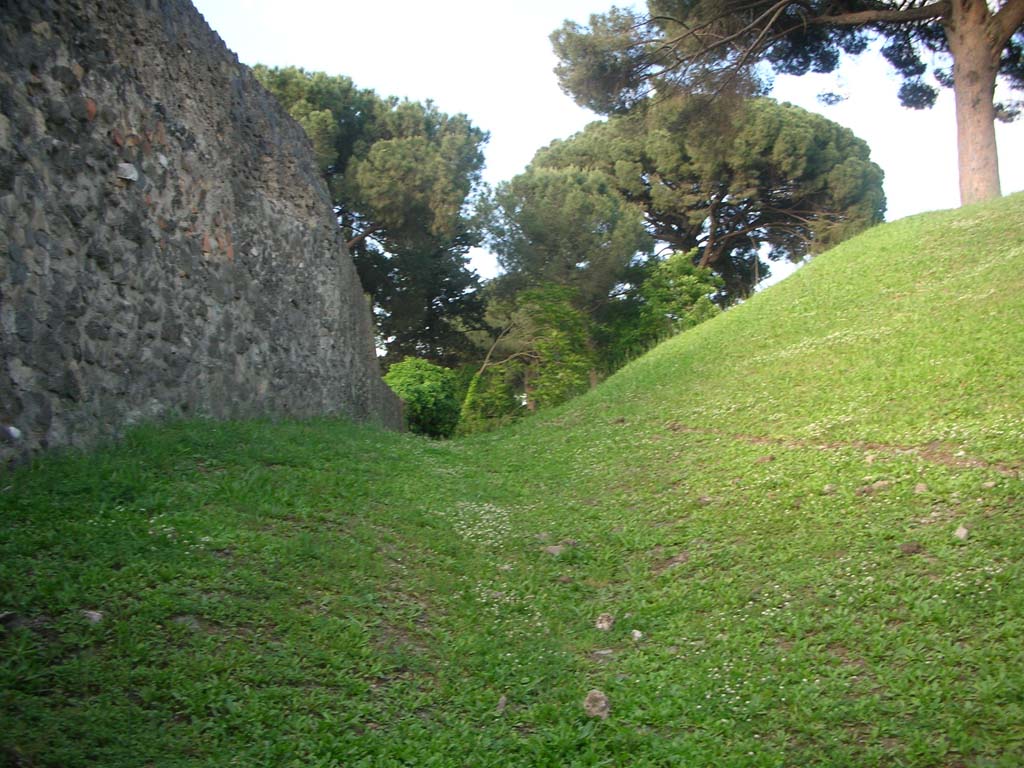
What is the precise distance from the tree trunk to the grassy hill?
8.20 m

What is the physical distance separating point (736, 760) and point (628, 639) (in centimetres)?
128

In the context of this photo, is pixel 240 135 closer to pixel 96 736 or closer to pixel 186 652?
pixel 186 652

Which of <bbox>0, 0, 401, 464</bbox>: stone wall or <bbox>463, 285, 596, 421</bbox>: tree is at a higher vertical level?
<bbox>463, 285, 596, 421</bbox>: tree

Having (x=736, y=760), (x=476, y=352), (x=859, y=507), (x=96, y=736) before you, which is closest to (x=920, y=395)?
(x=859, y=507)

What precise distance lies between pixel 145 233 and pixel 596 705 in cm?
499

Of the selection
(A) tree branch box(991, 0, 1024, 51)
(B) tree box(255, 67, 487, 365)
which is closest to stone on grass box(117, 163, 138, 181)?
(B) tree box(255, 67, 487, 365)

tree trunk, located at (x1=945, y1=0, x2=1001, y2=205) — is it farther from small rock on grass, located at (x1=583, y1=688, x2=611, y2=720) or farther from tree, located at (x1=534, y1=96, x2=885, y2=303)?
small rock on grass, located at (x1=583, y1=688, x2=611, y2=720)

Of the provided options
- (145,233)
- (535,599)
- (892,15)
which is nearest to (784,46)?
(892,15)

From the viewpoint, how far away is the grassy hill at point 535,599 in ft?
9.78

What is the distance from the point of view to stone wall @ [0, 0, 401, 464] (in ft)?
16.5

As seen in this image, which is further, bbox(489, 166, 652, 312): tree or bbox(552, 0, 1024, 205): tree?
bbox(489, 166, 652, 312): tree

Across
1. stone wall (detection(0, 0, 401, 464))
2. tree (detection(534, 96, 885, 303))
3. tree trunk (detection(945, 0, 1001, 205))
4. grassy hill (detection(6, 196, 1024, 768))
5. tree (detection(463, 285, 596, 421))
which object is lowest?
grassy hill (detection(6, 196, 1024, 768))

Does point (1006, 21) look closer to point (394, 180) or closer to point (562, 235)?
point (562, 235)

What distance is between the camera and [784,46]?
53.8ft
